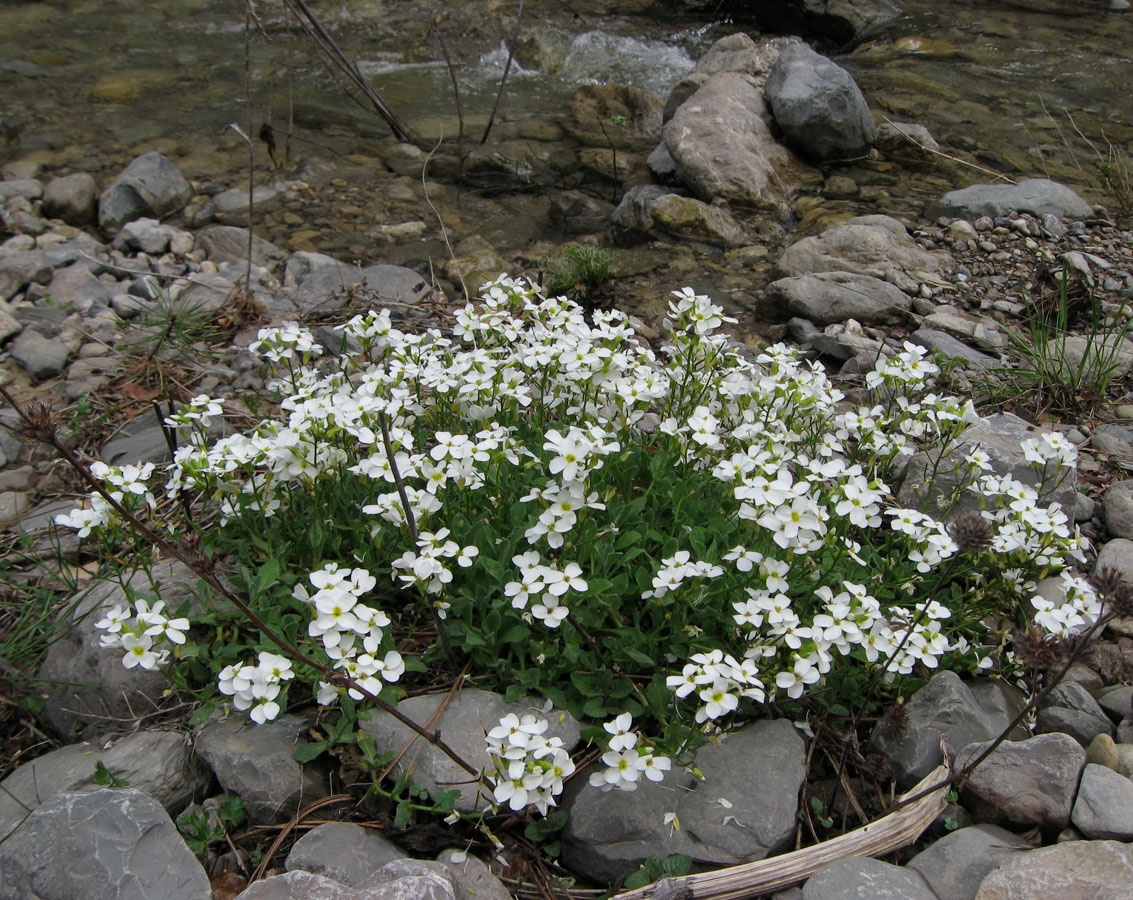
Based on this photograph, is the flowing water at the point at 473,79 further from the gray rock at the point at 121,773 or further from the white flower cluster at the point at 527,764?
the white flower cluster at the point at 527,764

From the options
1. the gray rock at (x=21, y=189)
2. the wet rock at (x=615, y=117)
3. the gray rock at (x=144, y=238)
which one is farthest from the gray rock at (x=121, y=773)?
the wet rock at (x=615, y=117)

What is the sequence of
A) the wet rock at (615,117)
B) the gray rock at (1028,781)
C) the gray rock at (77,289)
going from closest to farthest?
the gray rock at (1028,781) < the gray rock at (77,289) < the wet rock at (615,117)

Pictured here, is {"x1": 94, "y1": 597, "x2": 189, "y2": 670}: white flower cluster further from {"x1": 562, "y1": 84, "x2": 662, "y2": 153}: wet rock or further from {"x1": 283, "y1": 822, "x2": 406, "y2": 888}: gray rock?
{"x1": 562, "y1": 84, "x2": 662, "y2": 153}: wet rock

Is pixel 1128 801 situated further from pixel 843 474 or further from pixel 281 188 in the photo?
pixel 281 188

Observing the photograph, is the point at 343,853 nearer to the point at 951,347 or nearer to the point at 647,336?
the point at 647,336

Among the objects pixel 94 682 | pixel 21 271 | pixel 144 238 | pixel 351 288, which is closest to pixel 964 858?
pixel 94 682

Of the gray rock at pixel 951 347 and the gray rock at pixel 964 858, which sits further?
the gray rock at pixel 951 347

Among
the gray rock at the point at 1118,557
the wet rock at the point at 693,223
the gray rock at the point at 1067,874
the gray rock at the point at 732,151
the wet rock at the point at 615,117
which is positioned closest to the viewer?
the gray rock at the point at 1067,874

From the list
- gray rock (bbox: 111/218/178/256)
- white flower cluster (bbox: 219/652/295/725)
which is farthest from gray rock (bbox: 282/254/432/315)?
white flower cluster (bbox: 219/652/295/725)

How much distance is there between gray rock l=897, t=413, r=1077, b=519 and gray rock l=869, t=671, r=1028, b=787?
81 centimetres

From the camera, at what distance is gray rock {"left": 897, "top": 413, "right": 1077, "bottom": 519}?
3.63 m

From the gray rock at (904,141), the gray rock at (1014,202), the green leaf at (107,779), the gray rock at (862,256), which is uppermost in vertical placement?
the gray rock at (904,141)

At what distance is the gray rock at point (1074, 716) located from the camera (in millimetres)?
2885

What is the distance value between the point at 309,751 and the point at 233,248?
5108mm
